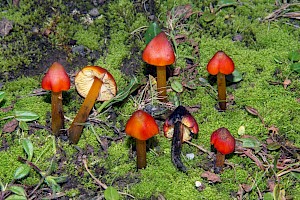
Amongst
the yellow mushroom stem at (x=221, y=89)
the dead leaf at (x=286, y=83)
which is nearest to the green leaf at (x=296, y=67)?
the dead leaf at (x=286, y=83)

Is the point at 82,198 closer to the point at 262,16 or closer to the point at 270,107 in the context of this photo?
the point at 270,107

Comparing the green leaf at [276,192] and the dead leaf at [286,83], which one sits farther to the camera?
the dead leaf at [286,83]

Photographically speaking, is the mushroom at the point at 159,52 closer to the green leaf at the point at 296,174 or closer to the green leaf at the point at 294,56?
the green leaf at the point at 296,174

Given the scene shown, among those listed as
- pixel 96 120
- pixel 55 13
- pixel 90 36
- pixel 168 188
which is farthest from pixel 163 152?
pixel 55 13

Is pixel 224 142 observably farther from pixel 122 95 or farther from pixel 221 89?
pixel 122 95

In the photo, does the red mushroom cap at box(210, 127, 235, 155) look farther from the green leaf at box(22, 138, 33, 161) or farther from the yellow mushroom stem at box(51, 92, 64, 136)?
the green leaf at box(22, 138, 33, 161)
